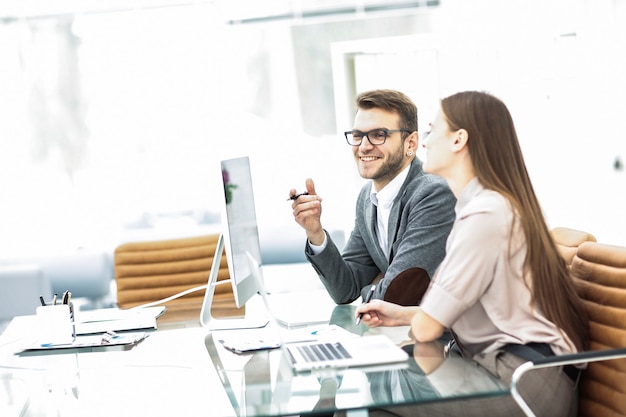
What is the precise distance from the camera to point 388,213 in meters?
2.80

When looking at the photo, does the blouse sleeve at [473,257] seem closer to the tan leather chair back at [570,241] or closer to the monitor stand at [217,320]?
the tan leather chair back at [570,241]

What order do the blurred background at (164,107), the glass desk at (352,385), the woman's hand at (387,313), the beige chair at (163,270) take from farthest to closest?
the blurred background at (164,107), the beige chair at (163,270), the woman's hand at (387,313), the glass desk at (352,385)

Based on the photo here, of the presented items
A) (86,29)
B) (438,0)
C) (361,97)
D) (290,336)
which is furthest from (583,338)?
(86,29)

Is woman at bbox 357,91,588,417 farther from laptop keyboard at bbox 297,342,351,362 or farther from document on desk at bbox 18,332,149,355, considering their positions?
document on desk at bbox 18,332,149,355

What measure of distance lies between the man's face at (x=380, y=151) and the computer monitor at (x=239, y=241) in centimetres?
39

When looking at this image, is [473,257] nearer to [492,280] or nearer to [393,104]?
[492,280]

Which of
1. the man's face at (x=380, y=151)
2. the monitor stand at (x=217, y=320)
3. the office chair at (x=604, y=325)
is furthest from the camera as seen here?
the man's face at (x=380, y=151)

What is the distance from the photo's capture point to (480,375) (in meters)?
1.81

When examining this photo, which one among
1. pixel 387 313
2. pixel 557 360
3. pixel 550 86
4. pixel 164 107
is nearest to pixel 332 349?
pixel 387 313

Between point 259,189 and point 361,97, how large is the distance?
14.9ft

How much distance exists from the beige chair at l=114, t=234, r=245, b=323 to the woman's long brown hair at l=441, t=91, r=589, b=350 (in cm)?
163

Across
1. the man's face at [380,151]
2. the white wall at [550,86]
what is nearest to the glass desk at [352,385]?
the man's face at [380,151]

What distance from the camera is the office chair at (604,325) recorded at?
2.04m

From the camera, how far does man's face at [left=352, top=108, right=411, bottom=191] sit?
2.75 metres
